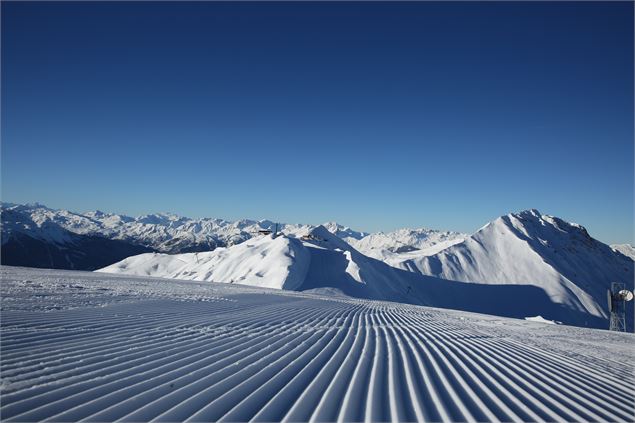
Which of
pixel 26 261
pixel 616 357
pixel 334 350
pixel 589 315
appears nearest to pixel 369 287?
pixel 616 357

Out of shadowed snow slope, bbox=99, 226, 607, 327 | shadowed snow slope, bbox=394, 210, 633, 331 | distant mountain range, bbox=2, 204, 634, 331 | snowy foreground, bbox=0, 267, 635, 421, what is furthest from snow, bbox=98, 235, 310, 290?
shadowed snow slope, bbox=394, 210, 633, 331

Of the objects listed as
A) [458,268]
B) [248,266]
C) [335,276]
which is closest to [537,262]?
[458,268]

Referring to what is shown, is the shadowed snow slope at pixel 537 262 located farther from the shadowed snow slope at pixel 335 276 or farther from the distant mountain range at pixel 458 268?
the shadowed snow slope at pixel 335 276

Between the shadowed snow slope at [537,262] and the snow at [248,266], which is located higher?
the shadowed snow slope at [537,262]

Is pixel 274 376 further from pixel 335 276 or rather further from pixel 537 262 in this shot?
pixel 537 262

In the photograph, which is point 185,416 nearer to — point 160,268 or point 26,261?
point 160,268

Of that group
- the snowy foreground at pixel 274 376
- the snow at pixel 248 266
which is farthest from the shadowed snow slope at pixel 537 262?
the snowy foreground at pixel 274 376
